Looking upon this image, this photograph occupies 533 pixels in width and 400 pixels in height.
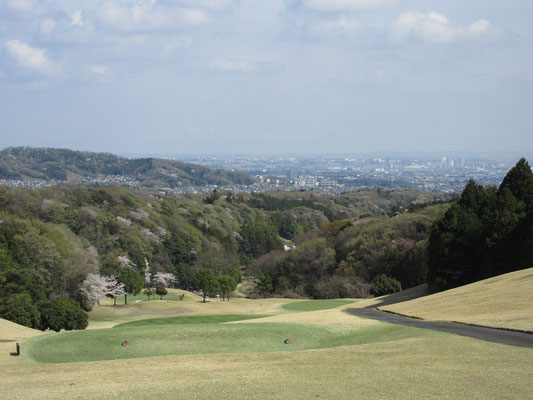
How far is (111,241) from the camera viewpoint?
9631cm

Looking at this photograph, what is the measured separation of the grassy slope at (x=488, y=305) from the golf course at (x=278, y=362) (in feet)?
0.50

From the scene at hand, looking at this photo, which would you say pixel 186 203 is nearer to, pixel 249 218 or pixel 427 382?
pixel 249 218

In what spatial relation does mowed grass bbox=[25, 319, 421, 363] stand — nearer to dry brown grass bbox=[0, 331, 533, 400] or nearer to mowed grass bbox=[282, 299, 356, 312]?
A: dry brown grass bbox=[0, 331, 533, 400]

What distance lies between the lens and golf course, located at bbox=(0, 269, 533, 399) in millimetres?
13961

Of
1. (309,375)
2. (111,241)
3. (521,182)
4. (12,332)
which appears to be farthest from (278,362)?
(111,241)

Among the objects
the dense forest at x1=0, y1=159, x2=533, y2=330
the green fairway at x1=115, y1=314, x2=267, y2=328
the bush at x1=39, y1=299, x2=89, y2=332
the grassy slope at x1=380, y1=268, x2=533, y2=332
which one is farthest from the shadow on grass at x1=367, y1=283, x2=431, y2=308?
the bush at x1=39, y1=299, x2=89, y2=332

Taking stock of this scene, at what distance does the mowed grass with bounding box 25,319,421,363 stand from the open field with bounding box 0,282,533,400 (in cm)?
4

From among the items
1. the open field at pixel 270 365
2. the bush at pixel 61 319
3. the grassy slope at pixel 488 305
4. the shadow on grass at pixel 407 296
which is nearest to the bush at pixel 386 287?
the shadow on grass at pixel 407 296

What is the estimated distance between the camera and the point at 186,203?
547 feet

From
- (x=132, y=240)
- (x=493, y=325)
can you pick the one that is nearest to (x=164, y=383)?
(x=493, y=325)

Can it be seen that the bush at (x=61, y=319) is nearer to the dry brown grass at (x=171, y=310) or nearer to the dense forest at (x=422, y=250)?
the dry brown grass at (x=171, y=310)

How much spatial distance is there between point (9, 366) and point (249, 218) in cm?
16439

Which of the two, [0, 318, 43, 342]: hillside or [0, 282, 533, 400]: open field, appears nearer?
[0, 282, 533, 400]: open field

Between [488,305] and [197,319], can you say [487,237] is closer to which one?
[488,305]
